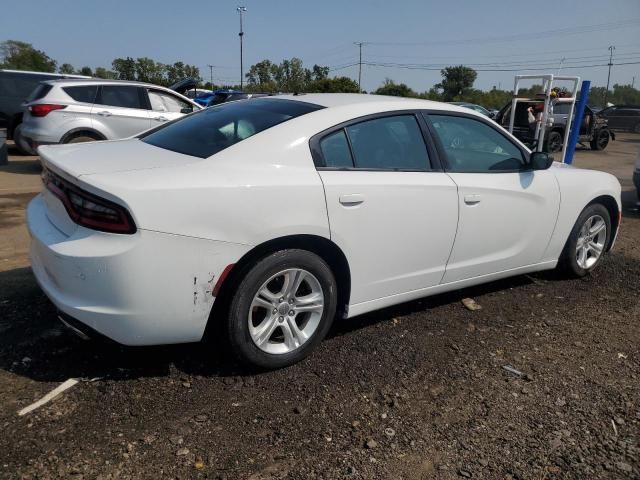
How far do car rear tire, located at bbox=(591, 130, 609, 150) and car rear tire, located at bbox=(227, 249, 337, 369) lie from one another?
63.9ft

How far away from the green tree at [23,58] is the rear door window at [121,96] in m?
59.4

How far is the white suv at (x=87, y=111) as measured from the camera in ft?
29.7

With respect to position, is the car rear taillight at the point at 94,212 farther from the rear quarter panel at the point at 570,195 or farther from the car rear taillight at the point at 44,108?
the car rear taillight at the point at 44,108

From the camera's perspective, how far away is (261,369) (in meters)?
2.96

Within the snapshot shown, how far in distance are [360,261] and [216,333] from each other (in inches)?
36.6

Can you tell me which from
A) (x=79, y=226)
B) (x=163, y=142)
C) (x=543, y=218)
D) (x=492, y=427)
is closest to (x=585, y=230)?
(x=543, y=218)

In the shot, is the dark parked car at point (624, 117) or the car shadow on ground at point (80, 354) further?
the dark parked car at point (624, 117)

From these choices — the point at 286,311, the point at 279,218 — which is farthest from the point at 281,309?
the point at 279,218

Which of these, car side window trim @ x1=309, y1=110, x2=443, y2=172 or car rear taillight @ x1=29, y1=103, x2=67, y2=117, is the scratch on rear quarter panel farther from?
car rear taillight @ x1=29, y1=103, x2=67, y2=117

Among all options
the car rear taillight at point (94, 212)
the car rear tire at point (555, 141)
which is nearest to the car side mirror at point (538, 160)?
the car rear taillight at point (94, 212)

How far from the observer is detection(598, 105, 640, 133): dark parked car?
97.0 ft

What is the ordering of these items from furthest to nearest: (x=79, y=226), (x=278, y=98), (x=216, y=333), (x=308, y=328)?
(x=278, y=98) < (x=308, y=328) < (x=216, y=333) < (x=79, y=226)

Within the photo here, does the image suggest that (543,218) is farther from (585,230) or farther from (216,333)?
(216,333)

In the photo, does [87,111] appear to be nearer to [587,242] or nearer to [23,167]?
[23,167]
